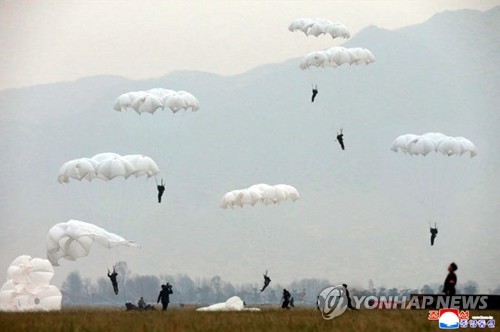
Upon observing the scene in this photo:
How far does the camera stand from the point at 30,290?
31359 mm

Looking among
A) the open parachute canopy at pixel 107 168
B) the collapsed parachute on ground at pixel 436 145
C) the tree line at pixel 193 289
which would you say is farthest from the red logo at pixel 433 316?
the tree line at pixel 193 289

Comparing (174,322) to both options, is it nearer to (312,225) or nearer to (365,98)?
(312,225)

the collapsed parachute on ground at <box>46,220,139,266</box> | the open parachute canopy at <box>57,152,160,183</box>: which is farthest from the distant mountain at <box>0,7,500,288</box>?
the collapsed parachute on ground at <box>46,220,139,266</box>

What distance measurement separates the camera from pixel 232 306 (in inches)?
1198

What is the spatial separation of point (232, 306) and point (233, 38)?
4178 centimetres

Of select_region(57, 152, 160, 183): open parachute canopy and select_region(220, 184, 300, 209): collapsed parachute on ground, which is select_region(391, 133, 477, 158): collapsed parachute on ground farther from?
select_region(57, 152, 160, 183): open parachute canopy

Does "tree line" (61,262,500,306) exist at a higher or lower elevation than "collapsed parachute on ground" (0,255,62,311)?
higher

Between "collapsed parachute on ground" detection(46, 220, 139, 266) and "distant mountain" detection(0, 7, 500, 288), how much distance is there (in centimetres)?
3619

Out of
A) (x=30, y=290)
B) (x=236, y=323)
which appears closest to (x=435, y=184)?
(x=30, y=290)

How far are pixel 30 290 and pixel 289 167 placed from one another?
171 ft

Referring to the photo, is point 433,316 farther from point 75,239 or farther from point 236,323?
point 75,239

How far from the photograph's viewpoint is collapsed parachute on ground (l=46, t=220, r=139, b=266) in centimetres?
2983

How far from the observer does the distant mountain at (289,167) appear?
73.0m

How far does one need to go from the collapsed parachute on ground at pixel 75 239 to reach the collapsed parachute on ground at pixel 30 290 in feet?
3.20
